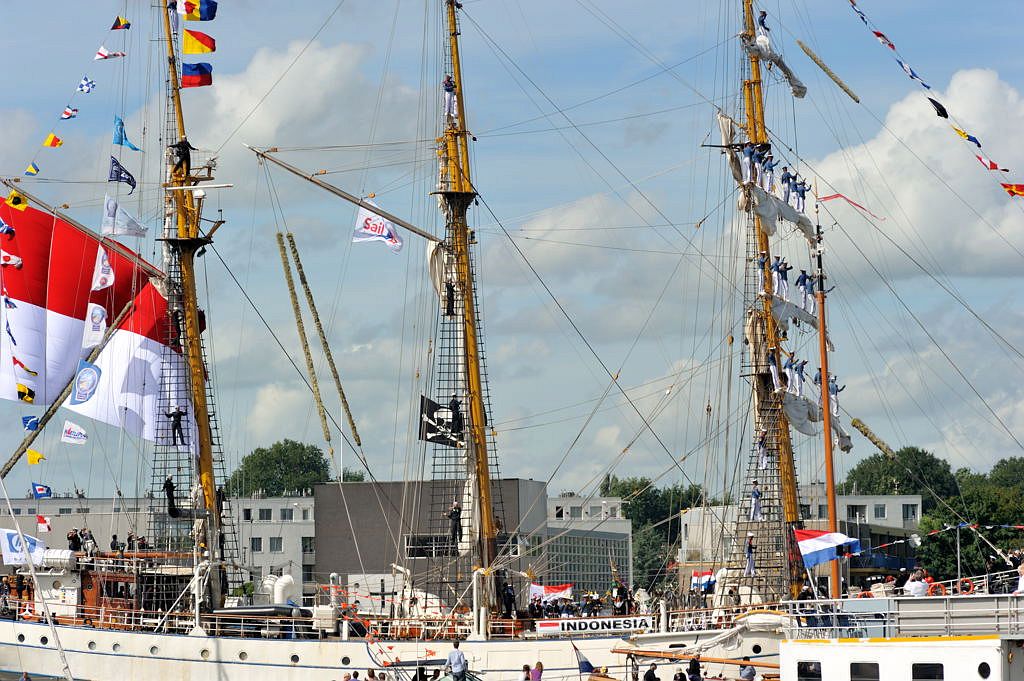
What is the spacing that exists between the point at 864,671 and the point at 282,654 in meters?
21.5

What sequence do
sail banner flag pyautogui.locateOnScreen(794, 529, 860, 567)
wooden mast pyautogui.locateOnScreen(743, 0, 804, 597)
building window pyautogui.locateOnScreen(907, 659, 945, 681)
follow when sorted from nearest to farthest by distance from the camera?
building window pyautogui.locateOnScreen(907, 659, 945, 681), sail banner flag pyautogui.locateOnScreen(794, 529, 860, 567), wooden mast pyautogui.locateOnScreen(743, 0, 804, 597)

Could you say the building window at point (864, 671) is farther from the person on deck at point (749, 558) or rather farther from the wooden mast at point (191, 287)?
the wooden mast at point (191, 287)

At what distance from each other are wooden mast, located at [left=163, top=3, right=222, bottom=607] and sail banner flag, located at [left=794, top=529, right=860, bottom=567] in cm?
2055

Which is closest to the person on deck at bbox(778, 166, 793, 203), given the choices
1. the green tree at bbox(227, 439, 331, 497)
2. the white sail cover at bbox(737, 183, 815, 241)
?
the white sail cover at bbox(737, 183, 815, 241)

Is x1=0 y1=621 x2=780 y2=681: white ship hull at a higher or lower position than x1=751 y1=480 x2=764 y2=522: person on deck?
lower

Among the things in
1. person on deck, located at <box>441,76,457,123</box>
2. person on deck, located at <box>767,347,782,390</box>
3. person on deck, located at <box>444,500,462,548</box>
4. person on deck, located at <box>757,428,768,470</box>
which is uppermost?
person on deck, located at <box>441,76,457,123</box>

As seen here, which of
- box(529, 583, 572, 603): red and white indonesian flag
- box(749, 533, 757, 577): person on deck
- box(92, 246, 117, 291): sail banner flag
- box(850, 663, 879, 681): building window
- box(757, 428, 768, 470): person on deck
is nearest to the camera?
box(850, 663, 879, 681): building window

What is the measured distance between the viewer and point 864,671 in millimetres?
33562

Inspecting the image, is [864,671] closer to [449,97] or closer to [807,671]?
[807,671]

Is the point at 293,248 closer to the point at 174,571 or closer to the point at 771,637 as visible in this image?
the point at 174,571

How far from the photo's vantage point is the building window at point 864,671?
33.4 metres

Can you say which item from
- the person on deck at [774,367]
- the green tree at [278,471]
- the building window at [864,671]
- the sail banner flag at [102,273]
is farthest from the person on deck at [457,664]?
the green tree at [278,471]

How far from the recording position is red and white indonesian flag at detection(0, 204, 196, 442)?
59.1m

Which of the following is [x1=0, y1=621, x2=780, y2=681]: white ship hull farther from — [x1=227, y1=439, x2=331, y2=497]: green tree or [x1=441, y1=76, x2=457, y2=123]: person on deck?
[x1=227, y1=439, x2=331, y2=497]: green tree
